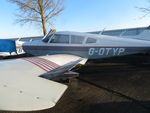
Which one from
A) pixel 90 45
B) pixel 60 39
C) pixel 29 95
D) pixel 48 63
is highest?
pixel 60 39

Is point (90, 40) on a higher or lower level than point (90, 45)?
higher

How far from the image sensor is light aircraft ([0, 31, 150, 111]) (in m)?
3.75

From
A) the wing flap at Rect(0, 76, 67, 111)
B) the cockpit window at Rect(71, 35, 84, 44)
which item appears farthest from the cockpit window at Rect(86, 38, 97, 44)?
the wing flap at Rect(0, 76, 67, 111)

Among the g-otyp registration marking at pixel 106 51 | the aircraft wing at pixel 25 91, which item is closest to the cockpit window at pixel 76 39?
the g-otyp registration marking at pixel 106 51

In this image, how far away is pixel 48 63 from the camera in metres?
7.22

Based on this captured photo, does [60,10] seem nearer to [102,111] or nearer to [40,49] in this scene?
[40,49]

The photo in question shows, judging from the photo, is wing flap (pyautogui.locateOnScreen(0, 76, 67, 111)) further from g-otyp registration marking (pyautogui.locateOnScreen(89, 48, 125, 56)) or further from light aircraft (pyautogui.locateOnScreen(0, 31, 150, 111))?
g-otyp registration marking (pyautogui.locateOnScreen(89, 48, 125, 56))

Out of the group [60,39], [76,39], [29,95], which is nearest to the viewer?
[29,95]

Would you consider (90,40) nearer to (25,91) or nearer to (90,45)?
(90,45)

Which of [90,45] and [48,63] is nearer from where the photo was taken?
[48,63]

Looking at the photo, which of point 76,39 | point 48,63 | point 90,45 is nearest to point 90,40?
point 90,45

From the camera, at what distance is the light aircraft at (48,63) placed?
3.75 metres

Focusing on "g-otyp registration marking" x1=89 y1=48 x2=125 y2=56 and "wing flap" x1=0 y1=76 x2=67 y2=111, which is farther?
"g-otyp registration marking" x1=89 y1=48 x2=125 y2=56

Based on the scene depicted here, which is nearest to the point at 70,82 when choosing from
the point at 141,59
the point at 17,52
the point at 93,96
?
the point at 93,96
